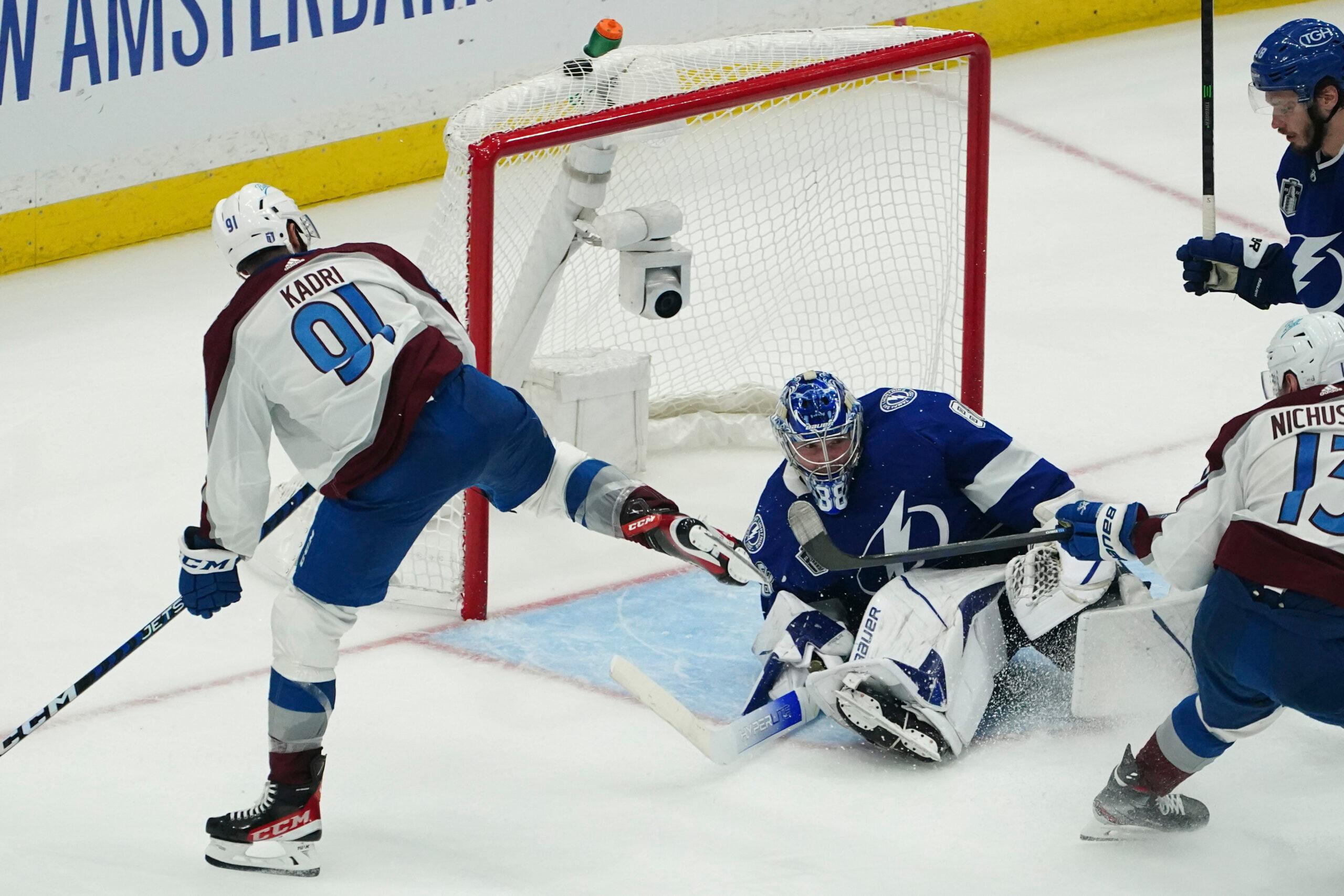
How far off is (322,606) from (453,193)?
1144mm

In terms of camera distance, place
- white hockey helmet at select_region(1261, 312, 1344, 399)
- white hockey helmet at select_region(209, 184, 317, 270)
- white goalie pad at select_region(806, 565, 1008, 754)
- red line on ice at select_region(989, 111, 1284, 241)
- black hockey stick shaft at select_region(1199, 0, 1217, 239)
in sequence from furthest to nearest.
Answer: red line on ice at select_region(989, 111, 1284, 241), black hockey stick shaft at select_region(1199, 0, 1217, 239), white goalie pad at select_region(806, 565, 1008, 754), white hockey helmet at select_region(209, 184, 317, 270), white hockey helmet at select_region(1261, 312, 1344, 399)

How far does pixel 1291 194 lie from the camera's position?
13.2 ft

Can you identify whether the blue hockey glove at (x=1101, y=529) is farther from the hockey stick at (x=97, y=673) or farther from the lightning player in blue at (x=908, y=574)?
the hockey stick at (x=97, y=673)

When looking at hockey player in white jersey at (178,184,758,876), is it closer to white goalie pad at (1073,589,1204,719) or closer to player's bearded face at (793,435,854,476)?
player's bearded face at (793,435,854,476)

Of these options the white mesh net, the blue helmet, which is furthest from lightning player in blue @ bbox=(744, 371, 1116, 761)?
the white mesh net

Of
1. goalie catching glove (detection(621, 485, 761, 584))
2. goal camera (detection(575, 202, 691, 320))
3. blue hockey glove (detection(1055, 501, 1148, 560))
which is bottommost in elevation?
goalie catching glove (detection(621, 485, 761, 584))

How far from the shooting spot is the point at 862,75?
4539 millimetres

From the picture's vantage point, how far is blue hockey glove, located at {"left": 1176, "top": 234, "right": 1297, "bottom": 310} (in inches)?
164

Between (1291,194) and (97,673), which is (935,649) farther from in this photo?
(97,673)

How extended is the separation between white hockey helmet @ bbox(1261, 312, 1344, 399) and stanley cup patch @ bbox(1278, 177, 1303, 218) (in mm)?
820

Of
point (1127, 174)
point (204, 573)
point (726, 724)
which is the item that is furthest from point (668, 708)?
point (1127, 174)

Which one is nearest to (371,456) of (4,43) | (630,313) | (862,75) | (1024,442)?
(862,75)

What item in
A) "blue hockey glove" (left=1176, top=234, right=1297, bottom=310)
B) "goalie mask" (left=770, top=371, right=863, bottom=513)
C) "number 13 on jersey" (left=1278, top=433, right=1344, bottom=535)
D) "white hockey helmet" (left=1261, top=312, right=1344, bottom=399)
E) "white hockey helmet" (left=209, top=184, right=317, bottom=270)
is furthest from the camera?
"blue hockey glove" (left=1176, top=234, right=1297, bottom=310)

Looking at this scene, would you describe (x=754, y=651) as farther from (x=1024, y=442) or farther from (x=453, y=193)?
(x=1024, y=442)
